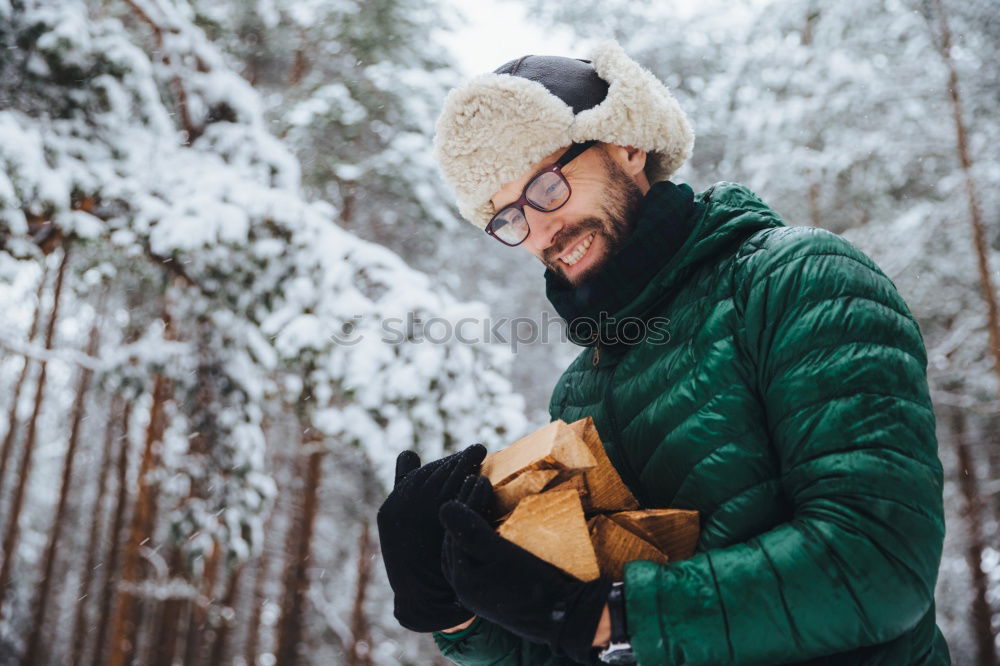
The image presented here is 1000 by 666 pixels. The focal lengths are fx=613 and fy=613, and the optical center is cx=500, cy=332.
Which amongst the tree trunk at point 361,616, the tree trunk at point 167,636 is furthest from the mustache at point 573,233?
the tree trunk at point 167,636

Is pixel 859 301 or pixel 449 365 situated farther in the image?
pixel 449 365

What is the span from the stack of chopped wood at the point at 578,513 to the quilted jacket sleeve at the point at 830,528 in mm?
83

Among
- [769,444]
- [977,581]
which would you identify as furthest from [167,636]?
[977,581]

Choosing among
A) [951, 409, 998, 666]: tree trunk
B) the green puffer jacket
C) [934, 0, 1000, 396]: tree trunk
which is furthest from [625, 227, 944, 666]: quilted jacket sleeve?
Result: [951, 409, 998, 666]: tree trunk

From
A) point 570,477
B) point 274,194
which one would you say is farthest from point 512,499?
point 274,194

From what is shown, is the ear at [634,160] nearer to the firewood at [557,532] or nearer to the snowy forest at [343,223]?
the firewood at [557,532]

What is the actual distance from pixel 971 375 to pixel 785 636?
10490 mm

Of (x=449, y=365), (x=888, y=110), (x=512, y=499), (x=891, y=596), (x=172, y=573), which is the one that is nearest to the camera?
(x=891, y=596)

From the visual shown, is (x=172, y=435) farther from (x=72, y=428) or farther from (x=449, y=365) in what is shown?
(x=72, y=428)

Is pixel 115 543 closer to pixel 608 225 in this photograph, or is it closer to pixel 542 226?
pixel 542 226

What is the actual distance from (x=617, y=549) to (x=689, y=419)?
0.28 m

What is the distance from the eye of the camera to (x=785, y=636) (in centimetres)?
87

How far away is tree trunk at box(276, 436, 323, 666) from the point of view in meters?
9.80

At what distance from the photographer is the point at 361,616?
1191 cm
